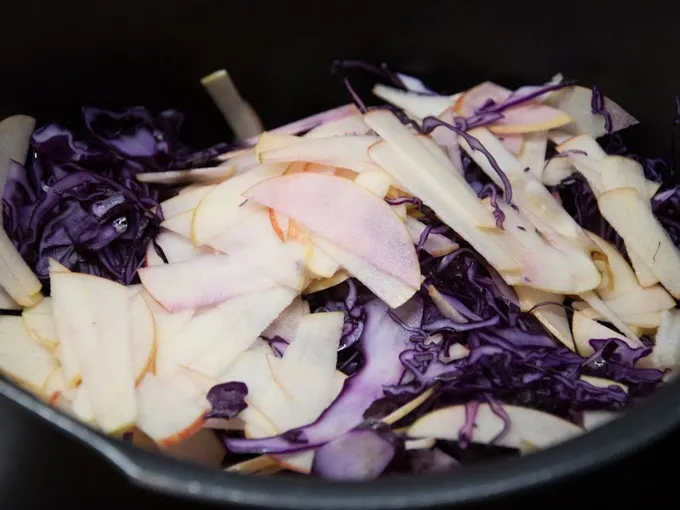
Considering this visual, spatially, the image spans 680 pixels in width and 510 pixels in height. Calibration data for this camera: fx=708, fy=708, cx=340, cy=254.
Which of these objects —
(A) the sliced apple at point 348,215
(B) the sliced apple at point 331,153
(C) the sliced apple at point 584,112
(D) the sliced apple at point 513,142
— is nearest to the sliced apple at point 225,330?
(A) the sliced apple at point 348,215

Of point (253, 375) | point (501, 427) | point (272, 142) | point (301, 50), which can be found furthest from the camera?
point (301, 50)

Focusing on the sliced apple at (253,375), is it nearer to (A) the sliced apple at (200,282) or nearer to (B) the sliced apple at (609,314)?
(A) the sliced apple at (200,282)

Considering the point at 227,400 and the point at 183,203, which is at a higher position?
the point at 183,203

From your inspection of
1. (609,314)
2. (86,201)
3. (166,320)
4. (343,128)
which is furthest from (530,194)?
(86,201)

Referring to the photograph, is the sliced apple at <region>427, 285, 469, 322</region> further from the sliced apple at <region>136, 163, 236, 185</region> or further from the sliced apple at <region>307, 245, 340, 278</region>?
the sliced apple at <region>136, 163, 236, 185</region>

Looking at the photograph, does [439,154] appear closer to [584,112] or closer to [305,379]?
[584,112]

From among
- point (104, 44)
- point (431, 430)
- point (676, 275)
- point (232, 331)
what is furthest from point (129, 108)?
point (676, 275)
